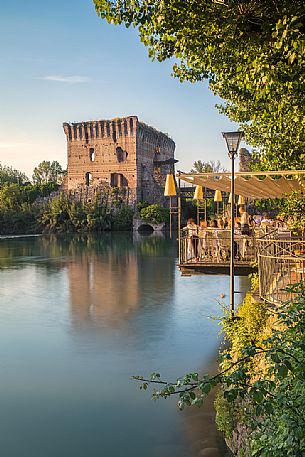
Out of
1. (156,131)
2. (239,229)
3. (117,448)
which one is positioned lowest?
(117,448)

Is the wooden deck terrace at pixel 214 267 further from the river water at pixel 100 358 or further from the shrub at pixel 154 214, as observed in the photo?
the shrub at pixel 154 214

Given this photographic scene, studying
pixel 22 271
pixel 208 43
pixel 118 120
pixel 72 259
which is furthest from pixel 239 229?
pixel 118 120

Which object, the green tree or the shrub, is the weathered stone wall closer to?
the shrub

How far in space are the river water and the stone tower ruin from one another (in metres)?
35.6

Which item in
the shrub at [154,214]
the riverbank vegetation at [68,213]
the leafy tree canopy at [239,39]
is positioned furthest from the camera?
the riverbank vegetation at [68,213]

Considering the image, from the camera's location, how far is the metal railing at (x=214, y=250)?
32.6 ft

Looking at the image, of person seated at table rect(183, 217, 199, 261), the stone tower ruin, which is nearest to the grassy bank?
person seated at table rect(183, 217, 199, 261)

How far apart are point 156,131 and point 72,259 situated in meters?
35.9

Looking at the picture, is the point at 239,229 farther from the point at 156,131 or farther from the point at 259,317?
the point at 156,131

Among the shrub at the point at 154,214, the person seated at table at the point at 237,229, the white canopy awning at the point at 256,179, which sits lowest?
the person seated at table at the point at 237,229

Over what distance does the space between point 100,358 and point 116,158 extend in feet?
153

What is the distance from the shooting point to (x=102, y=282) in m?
18.2

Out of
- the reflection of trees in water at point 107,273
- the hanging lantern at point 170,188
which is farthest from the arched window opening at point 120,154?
the hanging lantern at point 170,188

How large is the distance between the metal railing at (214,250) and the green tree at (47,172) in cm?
8129
